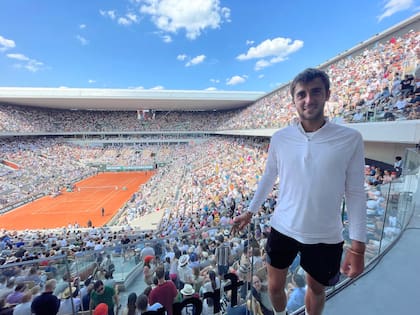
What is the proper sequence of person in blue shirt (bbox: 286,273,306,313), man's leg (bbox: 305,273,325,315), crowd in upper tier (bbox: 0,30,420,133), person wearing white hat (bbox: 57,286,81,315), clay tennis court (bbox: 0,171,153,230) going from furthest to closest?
clay tennis court (bbox: 0,171,153,230), crowd in upper tier (bbox: 0,30,420,133), person in blue shirt (bbox: 286,273,306,313), person wearing white hat (bbox: 57,286,81,315), man's leg (bbox: 305,273,325,315)

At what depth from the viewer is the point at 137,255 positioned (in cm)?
215

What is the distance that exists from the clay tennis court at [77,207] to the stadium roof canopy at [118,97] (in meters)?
11.9

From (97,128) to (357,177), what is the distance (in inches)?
1593

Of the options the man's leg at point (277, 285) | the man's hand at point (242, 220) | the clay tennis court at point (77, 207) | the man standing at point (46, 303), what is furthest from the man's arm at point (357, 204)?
the clay tennis court at point (77, 207)

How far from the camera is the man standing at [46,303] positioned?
1677 millimetres

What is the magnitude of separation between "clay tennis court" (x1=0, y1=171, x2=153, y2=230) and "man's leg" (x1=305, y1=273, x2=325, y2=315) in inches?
656

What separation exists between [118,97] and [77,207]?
56.5 feet

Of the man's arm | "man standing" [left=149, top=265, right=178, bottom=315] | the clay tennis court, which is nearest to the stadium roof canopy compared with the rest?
the clay tennis court

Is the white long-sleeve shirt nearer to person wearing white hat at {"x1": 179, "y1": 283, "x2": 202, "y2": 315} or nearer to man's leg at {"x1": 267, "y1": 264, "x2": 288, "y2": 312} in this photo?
man's leg at {"x1": 267, "y1": 264, "x2": 288, "y2": 312}

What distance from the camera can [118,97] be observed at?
3047cm

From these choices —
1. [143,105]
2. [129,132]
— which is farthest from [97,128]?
[143,105]

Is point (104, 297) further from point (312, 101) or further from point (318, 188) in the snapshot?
point (312, 101)

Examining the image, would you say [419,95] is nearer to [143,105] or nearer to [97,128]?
[143,105]

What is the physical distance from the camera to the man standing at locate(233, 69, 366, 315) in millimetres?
1097
